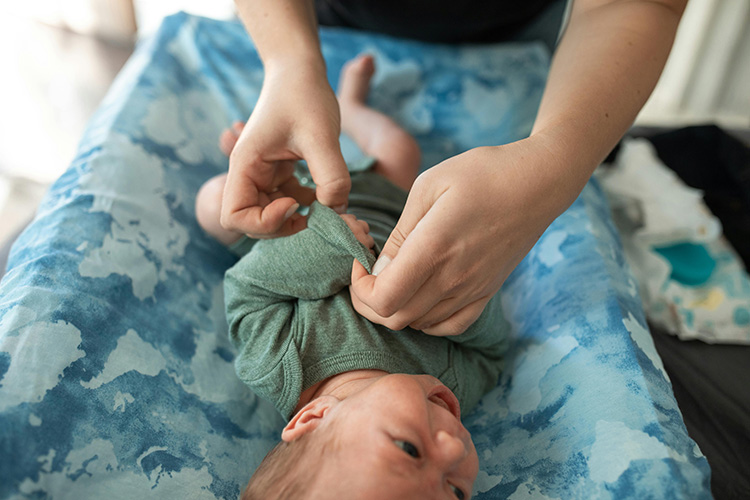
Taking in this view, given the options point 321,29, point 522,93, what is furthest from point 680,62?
point 321,29

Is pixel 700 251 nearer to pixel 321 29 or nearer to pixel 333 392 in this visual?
pixel 333 392

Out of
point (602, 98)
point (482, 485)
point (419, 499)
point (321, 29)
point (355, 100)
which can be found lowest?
point (482, 485)

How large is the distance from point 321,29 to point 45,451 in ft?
4.22

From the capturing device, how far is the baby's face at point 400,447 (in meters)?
0.64

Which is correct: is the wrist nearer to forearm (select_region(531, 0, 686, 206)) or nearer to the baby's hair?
forearm (select_region(531, 0, 686, 206))

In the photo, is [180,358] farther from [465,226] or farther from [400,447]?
[465,226]

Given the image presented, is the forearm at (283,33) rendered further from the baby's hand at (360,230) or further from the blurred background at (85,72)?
the blurred background at (85,72)

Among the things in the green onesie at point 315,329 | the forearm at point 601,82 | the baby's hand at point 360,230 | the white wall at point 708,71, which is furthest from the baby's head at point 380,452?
the white wall at point 708,71

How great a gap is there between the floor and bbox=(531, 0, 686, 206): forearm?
166cm

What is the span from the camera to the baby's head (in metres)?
0.64

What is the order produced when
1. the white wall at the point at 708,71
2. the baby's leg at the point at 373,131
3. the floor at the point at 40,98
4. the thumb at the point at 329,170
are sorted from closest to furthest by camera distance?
the thumb at the point at 329,170 < the baby's leg at the point at 373,131 < the floor at the point at 40,98 < the white wall at the point at 708,71

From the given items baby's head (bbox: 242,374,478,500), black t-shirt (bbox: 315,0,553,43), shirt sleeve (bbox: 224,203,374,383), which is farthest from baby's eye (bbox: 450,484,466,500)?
black t-shirt (bbox: 315,0,553,43)

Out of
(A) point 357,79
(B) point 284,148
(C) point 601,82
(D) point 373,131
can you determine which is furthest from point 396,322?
(A) point 357,79

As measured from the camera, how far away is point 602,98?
75 cm
